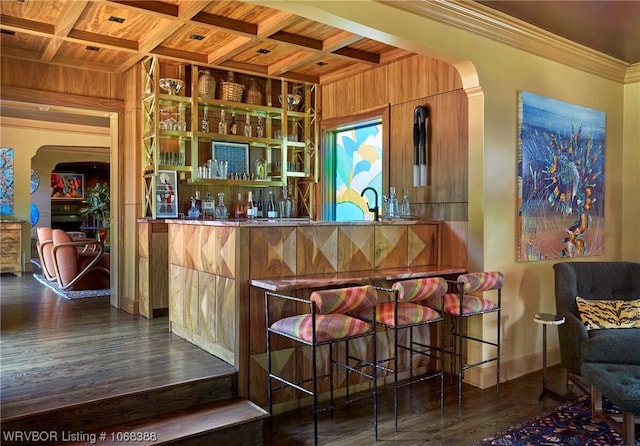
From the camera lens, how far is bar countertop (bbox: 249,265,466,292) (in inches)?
127

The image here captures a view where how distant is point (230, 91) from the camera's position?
18.4 feet

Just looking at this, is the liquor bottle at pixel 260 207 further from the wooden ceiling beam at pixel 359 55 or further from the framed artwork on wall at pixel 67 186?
the framed artwork on wall at pixel 67 186

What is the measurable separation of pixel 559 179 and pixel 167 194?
394 cm

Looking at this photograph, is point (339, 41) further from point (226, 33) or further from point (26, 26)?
point (26, 26)

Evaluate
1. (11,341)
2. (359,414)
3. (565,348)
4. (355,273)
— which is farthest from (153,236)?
(565,348)

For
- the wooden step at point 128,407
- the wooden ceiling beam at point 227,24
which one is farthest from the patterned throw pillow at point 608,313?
the wooden ceiling beam at point 227,24

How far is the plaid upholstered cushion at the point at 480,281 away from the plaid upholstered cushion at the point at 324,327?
90cm

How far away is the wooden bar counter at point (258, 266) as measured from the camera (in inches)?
133

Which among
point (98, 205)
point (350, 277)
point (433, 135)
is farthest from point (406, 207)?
point (98, 205)

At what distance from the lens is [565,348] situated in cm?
377

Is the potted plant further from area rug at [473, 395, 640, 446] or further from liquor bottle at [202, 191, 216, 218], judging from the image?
area rug at [473, 395, 640, 446]

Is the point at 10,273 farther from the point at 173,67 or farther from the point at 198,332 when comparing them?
the point at 198,332

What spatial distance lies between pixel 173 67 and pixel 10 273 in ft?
20.3

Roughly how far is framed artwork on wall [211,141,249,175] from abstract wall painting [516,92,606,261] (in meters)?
3.05
